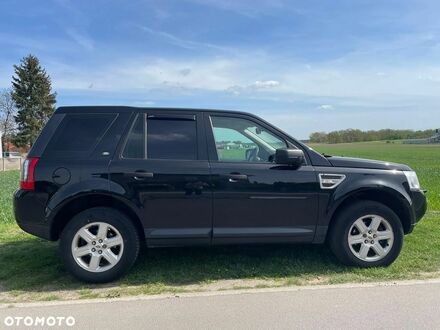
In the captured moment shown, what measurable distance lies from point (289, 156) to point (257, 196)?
576 mm

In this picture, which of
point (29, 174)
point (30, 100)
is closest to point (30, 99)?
point (30, 100)

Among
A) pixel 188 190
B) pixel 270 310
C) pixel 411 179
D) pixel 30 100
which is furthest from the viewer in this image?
pixel 30 100

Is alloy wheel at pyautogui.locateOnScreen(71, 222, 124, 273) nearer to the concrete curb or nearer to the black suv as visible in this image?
the black suv

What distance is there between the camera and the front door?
14.4ft

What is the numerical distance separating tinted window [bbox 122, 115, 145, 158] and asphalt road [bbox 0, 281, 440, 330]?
154cm

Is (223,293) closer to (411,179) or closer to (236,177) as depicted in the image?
(236,177)

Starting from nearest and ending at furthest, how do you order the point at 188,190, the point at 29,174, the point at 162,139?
the point at 29,174, the point at 188,190, the point at 162,139

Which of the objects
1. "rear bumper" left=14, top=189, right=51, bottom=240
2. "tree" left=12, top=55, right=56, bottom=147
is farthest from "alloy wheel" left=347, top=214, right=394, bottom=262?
"tree" left=12, top=55, right=56, bottom=147

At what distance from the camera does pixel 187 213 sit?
171 inches

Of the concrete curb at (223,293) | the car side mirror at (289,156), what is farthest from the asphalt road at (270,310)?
the car side mirror at (289,156)

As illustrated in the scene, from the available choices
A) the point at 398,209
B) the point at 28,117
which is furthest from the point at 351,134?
the point at 398,209

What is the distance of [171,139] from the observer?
14.8 feet

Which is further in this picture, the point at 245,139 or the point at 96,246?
the point at 245,139

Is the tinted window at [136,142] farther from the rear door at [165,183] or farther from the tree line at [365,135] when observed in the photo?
the tree line at [365,135]
